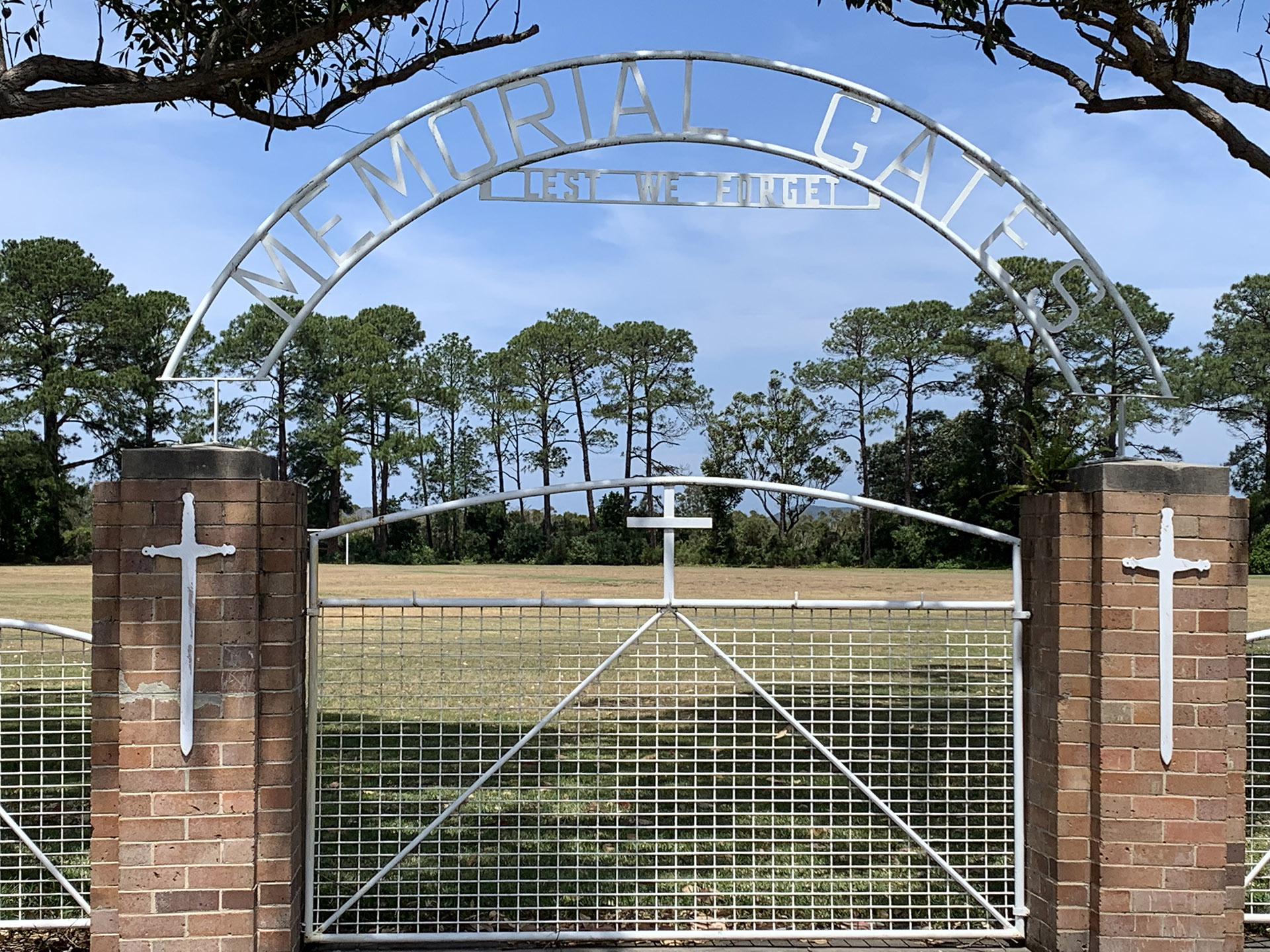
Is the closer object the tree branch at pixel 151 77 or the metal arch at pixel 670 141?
the metal arch at pixel 670 141

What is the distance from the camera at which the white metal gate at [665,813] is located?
4.32 meters

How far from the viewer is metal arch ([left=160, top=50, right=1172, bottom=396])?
171 inches

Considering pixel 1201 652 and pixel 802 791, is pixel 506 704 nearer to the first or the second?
pixel 802 791

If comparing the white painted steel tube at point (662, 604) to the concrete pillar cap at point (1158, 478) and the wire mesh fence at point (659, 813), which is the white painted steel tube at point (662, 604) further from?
the concrete pillar cap at point (1158, 478)

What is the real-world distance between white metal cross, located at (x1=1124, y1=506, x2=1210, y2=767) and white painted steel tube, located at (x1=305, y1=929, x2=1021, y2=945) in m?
1.07

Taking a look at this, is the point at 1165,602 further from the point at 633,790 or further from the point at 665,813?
the point at 633,790

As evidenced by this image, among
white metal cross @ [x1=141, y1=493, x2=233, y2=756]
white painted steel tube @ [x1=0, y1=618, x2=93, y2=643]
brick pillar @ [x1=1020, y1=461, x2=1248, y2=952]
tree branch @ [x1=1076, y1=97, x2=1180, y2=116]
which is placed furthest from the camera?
tree branch @ [x1=1076, y1=97, x2=1180, y2=116]

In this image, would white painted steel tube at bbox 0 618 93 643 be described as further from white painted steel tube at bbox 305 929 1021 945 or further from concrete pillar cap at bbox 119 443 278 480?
white painted steel tube at bbox 305 929 1021 945

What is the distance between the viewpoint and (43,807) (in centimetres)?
609

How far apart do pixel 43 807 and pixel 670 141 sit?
16.9ft

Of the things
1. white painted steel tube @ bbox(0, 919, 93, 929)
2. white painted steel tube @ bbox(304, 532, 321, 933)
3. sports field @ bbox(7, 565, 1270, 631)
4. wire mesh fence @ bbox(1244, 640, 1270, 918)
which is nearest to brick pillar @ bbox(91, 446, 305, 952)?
white painted steel tube @ bbox(304, 532, 321, 933)

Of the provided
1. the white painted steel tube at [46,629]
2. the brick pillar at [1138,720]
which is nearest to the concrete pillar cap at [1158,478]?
the brick pillar at [1138,720]

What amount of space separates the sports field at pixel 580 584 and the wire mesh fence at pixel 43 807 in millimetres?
9299

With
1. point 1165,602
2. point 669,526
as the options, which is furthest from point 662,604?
point 1165,602
